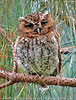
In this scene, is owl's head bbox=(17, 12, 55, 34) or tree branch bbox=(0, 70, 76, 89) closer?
tree branch bbox=(0, 70, 76, 89)

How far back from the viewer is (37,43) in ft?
5.22

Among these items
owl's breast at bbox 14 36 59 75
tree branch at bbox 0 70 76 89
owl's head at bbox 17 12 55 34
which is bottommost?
tree branch at bbox 0 70 76 89

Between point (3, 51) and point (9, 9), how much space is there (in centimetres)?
34

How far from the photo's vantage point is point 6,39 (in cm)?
114

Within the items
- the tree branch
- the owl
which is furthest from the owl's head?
the tree branch

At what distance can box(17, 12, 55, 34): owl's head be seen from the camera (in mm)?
1552

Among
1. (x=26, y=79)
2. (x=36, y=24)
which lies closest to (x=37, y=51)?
(x=36, y=24)

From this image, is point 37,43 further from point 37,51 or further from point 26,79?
point 26,79

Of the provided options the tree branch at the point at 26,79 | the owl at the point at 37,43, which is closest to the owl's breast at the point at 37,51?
the owl at the point at 37,43

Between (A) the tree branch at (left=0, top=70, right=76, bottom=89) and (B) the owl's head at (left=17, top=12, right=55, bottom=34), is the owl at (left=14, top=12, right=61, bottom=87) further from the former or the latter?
(A) the tree branch at (left=0, top=70, right=76, bottom=89)

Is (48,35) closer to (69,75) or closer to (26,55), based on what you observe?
(26,55)

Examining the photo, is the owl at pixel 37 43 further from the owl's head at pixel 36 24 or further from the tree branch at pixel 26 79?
the tree branch at pixel 26 79

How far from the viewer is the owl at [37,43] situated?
1.56 metres

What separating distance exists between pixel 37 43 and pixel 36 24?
0.54ft
